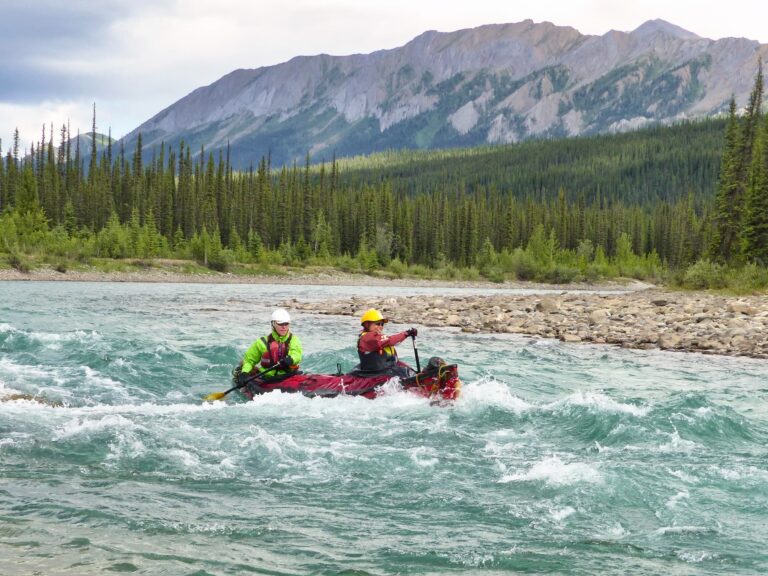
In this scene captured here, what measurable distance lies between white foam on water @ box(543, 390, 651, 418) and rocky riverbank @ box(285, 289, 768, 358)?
10.8 metres

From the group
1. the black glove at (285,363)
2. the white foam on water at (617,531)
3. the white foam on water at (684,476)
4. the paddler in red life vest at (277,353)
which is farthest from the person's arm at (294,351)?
the white foam on water at (617,531)

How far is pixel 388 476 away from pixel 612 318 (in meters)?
24.2

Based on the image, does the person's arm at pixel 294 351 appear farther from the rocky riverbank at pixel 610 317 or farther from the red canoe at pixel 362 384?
the rocky riverbank at pixel 610 317

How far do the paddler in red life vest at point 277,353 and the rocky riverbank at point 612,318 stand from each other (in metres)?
13.9

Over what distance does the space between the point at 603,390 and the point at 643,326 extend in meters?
13.7

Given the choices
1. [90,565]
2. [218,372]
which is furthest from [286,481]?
[218,372]

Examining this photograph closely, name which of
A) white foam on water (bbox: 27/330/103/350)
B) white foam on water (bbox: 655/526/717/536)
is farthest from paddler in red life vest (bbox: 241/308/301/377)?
white foam on water (bbox: 655/526/717/536)

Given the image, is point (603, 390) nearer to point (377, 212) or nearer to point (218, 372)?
point (218, 372)

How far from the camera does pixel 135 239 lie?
8388cm

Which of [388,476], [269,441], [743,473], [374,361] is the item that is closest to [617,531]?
[388,476]

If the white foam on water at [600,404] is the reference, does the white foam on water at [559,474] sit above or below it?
below

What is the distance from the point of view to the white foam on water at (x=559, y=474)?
9.69 metres

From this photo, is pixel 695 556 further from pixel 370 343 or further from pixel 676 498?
pixel 370 343

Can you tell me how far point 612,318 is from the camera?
106ft
